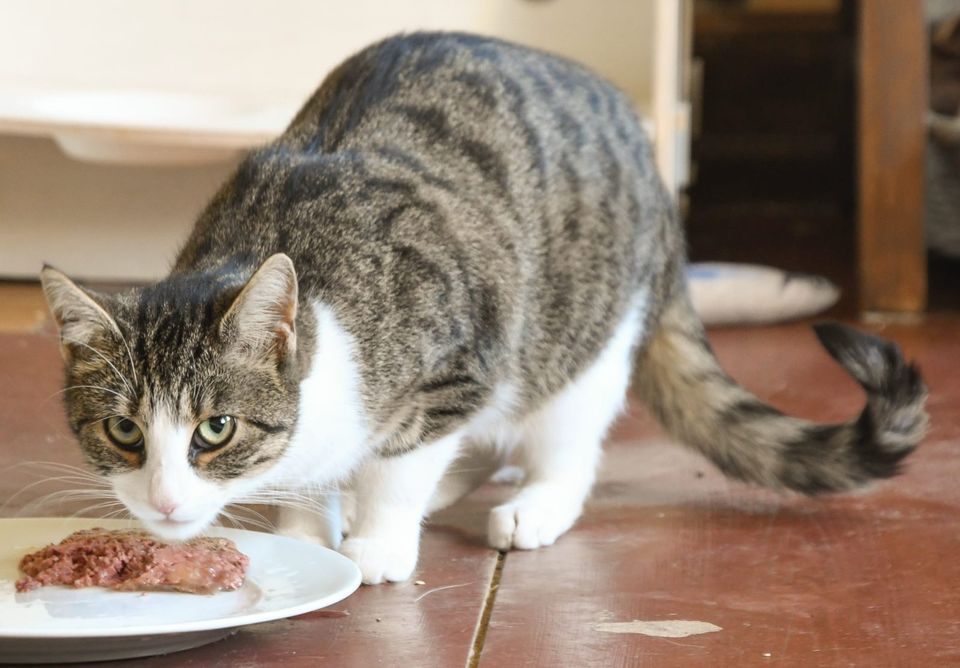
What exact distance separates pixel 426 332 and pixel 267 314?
0.82 feet

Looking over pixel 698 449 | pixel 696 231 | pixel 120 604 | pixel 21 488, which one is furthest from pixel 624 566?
pixel 696 231

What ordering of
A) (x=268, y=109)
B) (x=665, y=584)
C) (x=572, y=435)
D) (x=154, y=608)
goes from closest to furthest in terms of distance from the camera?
(x=154, y=608) < (x=665, y=584) < (x=572, y=435) < (x=268, y=109)

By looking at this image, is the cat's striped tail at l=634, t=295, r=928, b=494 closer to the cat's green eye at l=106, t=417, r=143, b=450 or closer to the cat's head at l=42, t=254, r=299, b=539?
the cat's head at l=42, t=254, r=299, b=539

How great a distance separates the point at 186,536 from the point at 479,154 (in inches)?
27.7

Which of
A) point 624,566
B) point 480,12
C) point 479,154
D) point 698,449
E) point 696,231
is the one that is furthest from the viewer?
point 696,231

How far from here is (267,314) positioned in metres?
1.49

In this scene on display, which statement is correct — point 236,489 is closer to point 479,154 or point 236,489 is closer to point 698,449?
point 479,154

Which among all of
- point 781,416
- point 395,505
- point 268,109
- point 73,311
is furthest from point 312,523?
point 268,109

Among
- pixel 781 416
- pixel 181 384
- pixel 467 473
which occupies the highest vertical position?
pixel 181 384

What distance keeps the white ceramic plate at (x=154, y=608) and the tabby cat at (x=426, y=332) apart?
86 mm

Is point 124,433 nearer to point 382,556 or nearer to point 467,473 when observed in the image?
point 382,556

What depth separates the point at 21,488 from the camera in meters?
2.02

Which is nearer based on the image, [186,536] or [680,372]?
[186,536]

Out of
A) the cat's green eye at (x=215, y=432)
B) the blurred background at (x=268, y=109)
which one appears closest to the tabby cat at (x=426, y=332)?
the cat's green eye at (x=215, y=432)
